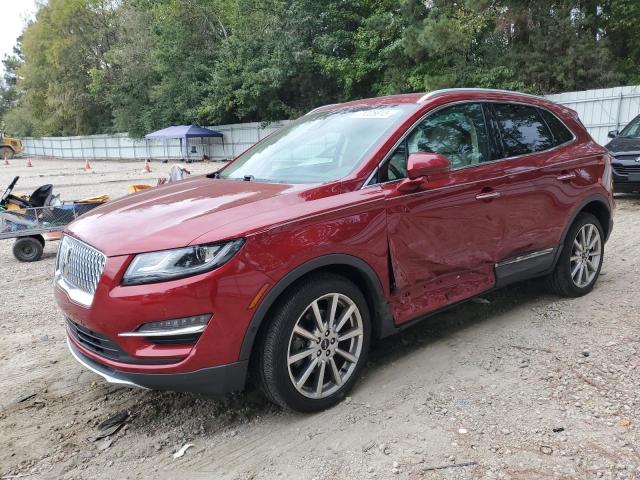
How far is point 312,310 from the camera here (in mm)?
2998


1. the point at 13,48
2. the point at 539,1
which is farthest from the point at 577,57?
the point at 13,48

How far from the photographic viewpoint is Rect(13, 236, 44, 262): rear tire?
772 centimetres

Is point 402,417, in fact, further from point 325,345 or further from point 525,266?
point 525,266

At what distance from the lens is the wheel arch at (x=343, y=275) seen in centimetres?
275

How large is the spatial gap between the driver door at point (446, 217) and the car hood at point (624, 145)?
7.67 m

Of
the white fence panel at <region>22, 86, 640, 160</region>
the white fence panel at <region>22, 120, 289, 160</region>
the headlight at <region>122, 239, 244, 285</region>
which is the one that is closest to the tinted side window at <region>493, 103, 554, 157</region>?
the white fence panel at <region>22, 86, 640, 160</region>

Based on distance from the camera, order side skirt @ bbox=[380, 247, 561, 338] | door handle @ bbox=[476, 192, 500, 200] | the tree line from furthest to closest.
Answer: the tree line < side skirt @ bbox=[380, 247, 561, 338] < door handle @ bbox=[476, 192, 500, 200]

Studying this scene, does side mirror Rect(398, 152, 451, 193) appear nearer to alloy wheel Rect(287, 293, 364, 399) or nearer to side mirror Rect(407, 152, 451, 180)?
side mirror Rect(407, 152, 451, 180)

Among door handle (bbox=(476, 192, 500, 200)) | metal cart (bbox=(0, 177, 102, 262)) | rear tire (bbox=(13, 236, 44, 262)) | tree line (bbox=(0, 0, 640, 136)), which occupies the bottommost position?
rear tire (bbox=(13, 236, 44, 262))

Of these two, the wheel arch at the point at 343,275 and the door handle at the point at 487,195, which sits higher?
the door handle at the point at 487,195

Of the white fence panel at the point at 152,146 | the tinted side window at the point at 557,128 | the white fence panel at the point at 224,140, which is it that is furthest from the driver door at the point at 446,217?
the white fence panel at the point at 152,146

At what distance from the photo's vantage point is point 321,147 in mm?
3760

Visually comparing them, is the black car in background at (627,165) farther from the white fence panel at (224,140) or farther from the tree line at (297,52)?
the tree line at (297,52)

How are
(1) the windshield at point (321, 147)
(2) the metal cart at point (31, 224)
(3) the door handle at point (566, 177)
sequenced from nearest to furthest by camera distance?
(1) the windshield at point (321, 147) → (3) the door handle at point (566, 177) → (2) the metal cart at point (31, 224)
